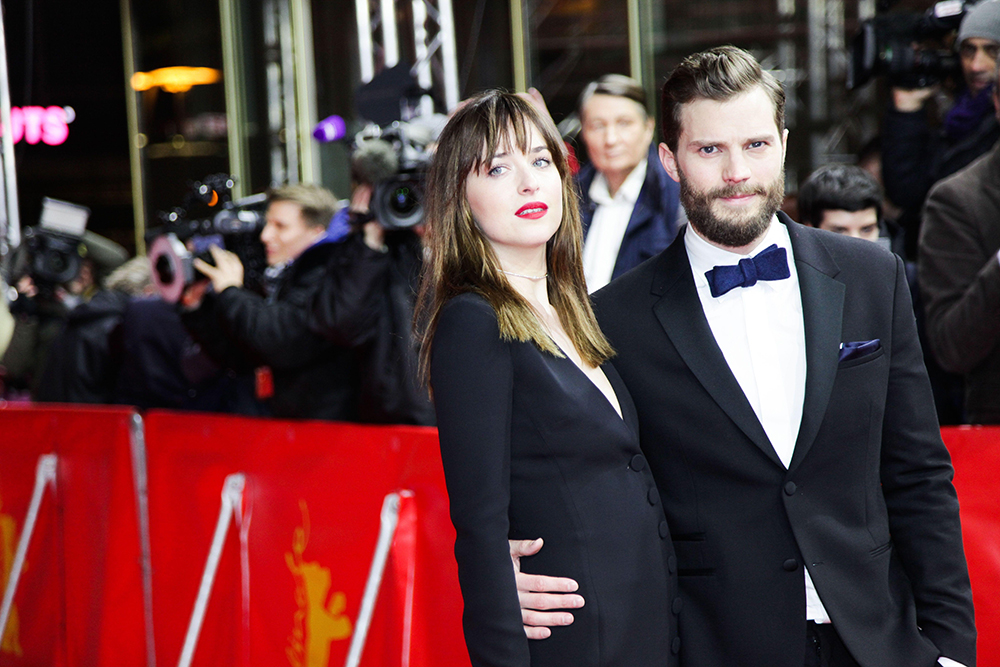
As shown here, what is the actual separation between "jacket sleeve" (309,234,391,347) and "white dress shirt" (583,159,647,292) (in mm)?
773

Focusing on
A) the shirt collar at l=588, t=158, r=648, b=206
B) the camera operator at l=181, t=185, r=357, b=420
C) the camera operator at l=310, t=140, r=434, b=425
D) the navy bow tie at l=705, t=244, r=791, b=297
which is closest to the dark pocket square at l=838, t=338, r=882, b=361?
the navy bow tie at l=705, t=244, r=791, b=297

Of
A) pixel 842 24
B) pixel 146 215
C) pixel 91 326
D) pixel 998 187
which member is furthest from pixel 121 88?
pixel 998 187

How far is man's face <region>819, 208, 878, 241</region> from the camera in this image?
3.22 m

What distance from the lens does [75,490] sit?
418 cm

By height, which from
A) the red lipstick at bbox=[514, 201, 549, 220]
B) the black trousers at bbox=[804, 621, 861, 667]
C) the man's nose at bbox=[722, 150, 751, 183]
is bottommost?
the black trousers at bbox=[804, 621, 861, 667]

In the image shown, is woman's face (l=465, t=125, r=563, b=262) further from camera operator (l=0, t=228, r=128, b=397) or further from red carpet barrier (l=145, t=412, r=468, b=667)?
camera operator (l=0, t=228, r=128, b=397)

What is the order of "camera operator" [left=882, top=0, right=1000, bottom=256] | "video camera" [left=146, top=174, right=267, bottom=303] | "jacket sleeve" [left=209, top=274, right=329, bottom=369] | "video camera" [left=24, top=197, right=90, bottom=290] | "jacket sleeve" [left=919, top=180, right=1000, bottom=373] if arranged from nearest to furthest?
"jacket sleeve" [left=919, top=180, right=1000, bottom=373], "camera operator" [left=882, top=0, right=1000, bottom=256], "jacket sleeve" [left=209, top=274, right=329, bottom=369], "video camera" [left=146, top=174, right=267, bottom=303], "video camera" [left=24, top=197, right=90, bottom=290]

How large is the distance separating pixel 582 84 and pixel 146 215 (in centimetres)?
452

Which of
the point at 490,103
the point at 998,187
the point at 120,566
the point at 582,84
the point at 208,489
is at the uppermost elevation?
the point at 582,84

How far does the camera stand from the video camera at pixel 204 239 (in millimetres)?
4438

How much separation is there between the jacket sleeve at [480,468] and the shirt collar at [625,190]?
193 cm

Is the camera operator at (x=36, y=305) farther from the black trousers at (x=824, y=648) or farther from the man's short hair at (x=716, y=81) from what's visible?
the black trousers at (x=824, y=648)

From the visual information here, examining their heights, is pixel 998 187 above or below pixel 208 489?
above

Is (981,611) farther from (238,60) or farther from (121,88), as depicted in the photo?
(121,88)
